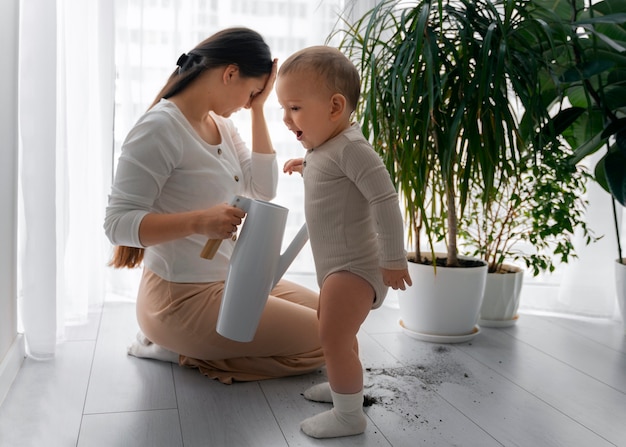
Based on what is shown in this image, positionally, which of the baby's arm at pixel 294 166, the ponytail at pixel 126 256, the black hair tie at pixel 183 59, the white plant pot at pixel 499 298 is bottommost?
the white plant pot at pixel 499 298

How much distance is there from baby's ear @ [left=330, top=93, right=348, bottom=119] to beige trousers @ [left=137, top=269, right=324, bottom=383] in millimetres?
640

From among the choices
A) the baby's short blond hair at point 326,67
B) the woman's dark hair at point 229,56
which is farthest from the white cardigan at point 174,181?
the baby's short blond hair at point 326,67

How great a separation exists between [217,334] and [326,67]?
2.64ft

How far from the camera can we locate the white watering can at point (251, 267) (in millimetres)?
1495

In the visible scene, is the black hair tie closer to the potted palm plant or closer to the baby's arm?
the baby's arm

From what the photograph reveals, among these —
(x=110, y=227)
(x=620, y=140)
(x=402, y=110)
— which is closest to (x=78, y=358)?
(x=110, y=227)

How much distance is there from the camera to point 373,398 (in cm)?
171

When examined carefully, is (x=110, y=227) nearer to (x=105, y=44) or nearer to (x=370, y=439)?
(x=370, y=439)

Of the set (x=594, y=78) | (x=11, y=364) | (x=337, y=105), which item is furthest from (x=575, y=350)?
(x=11, y=364)

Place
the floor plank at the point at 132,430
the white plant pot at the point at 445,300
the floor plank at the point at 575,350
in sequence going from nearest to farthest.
Result: the floor plank at the point at 132,430
the floor plank at the point at 575,350
the white plant pot at the point at 445,300

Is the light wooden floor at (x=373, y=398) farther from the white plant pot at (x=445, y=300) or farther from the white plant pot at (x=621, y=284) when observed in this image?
the white plant pot at (x=621, y=284)

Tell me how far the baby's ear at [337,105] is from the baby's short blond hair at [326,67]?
2 centimetres

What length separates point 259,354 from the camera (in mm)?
1838

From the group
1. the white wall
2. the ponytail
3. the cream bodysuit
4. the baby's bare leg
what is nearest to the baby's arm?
the cream bodysuit
